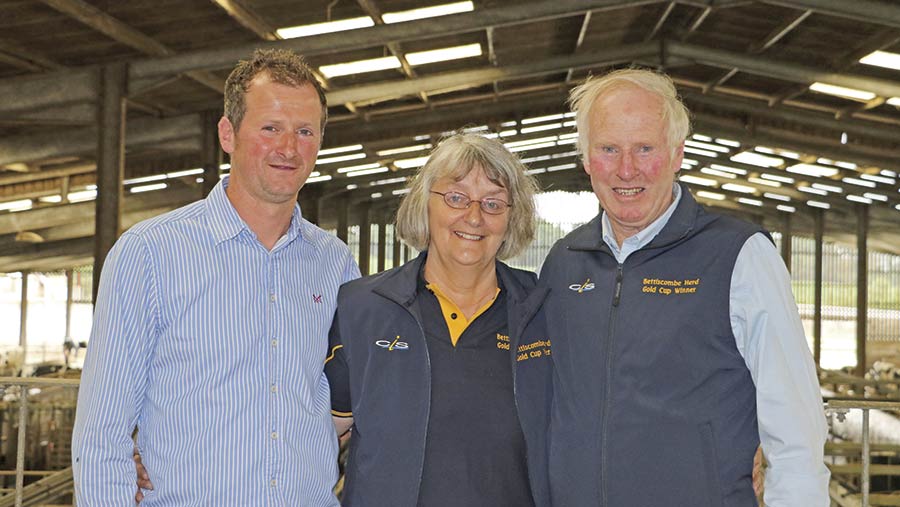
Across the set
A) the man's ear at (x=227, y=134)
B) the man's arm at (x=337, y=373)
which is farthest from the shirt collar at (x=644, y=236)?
the man's ear at (x=227, y=134)

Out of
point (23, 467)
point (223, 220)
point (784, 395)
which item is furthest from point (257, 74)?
point (23, 467)

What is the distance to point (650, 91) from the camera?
209cm

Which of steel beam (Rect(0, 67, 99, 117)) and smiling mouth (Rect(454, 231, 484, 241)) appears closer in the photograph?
smiling mouth (Rect(454, 231, 484, 241))

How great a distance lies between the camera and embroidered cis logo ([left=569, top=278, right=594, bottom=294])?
210cm

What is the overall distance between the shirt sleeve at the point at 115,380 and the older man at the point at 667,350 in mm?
960

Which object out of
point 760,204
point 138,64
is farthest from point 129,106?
point 760,204

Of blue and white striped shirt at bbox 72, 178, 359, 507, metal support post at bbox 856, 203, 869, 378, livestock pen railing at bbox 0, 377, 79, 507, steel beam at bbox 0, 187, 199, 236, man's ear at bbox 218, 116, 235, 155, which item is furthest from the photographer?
metal support post at bbox 856, 203, 869, 378

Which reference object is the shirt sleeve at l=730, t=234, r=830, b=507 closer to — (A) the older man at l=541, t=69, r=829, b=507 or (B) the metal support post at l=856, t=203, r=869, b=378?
(A) the older man at l=541, t=69, r=829, b=507

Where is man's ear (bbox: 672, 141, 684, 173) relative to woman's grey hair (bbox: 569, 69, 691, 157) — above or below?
below

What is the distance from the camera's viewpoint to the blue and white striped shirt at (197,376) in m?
1.92

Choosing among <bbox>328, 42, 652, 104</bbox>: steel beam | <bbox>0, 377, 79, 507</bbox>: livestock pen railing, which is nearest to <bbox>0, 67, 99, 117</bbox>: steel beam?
<bbox>0, 377, 79, 507</bbox>: livestock pen railing

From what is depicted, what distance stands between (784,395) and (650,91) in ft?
2.48

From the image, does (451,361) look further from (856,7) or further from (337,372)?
(856,7)

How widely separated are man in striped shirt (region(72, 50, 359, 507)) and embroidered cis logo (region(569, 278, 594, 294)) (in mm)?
628
